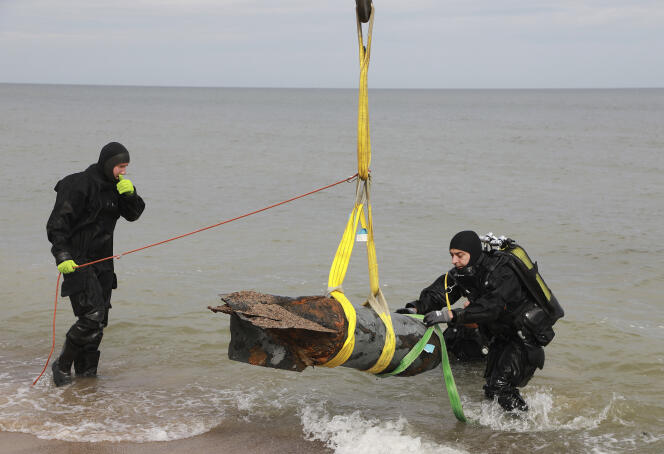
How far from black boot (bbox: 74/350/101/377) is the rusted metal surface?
2.26 metres

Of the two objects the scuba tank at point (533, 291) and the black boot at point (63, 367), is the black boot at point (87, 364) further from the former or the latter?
the scuba tank at point (533, 291)

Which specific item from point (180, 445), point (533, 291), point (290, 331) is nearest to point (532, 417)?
point (533, 291)

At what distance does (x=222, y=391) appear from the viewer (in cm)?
653

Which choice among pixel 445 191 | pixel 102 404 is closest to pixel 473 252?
pixel 102 404

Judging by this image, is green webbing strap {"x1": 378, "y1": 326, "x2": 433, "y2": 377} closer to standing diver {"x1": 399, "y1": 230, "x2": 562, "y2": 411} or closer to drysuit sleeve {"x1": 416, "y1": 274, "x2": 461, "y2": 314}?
standing diver {"x1": 399, "y1": 230, "x2": 562, "y2": 411}

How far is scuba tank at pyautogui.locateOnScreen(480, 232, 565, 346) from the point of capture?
5.48 meters

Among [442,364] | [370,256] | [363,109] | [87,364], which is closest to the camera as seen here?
[363,109]

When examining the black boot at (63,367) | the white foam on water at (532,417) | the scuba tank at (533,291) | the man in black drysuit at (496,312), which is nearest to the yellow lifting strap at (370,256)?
the man in black drysuit at (496,312)

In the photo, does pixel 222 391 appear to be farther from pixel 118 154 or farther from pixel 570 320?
pixel 570 320

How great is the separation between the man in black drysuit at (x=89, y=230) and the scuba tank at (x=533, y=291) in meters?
3.04

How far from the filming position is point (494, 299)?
538cm

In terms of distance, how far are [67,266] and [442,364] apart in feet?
10.0

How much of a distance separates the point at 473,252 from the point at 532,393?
1861mm

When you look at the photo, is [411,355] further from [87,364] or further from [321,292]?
[321,292]
